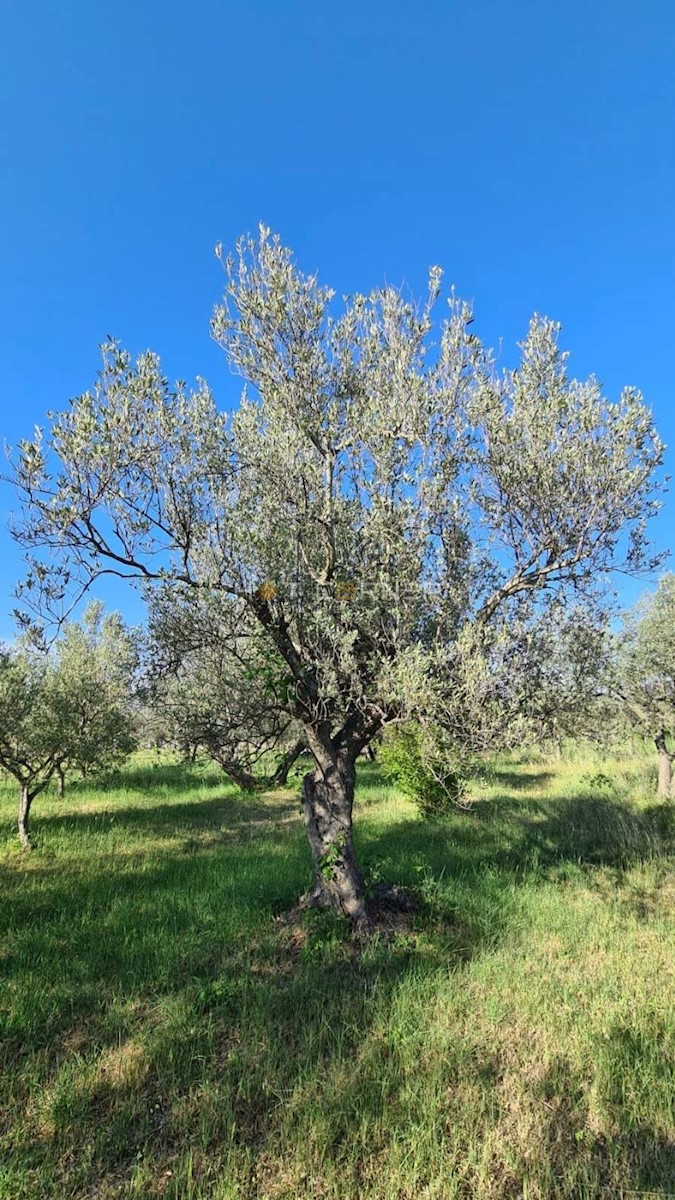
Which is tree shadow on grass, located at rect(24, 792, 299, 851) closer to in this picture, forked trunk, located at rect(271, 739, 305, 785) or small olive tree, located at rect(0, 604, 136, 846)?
small olive tree, located at rect(0, 604, 136, 846)

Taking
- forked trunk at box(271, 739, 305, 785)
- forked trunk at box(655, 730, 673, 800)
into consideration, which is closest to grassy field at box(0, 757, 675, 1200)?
forked trunk at box(271, 739, 305, 785)

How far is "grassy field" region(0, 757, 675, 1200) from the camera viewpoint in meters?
4.11

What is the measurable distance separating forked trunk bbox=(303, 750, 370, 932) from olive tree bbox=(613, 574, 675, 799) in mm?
14722

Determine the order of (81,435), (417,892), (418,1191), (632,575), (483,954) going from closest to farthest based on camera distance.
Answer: (418,1191)
(81,435)
(483,954)
(632,575)
(417,892)

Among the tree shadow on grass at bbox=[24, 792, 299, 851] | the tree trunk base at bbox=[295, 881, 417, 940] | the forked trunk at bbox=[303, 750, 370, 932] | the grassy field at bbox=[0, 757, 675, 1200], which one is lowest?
the tree shadow on grass at bbox=[24, 792, 299, 851]

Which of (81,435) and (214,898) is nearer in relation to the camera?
(81,435)

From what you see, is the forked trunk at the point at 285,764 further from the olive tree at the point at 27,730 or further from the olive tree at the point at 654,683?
the olive tree at the point at 654,683

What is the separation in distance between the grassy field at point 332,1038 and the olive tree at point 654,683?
9.37 meters

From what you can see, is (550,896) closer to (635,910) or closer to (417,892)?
(635,910)

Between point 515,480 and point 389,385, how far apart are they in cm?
217

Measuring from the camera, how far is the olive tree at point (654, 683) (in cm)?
1997

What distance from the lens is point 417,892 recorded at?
9586 millimetres

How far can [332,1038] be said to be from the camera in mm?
5652

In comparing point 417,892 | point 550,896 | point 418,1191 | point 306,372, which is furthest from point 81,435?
point 550,896
